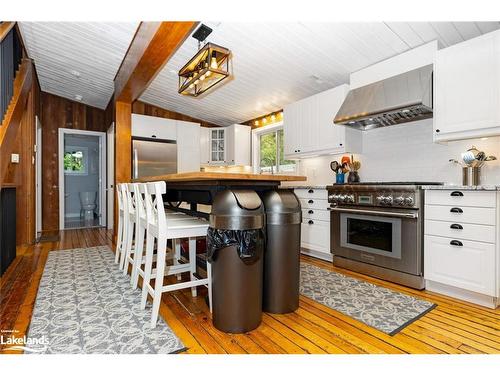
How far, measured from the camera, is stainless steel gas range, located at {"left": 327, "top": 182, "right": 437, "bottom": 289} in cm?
255

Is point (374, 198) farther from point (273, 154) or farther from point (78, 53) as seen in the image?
point (78, 53)

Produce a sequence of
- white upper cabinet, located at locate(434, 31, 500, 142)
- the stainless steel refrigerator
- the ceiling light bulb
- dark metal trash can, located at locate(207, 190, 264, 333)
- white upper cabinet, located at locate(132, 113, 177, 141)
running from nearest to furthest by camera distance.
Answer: dark metal trash can, located at locate(207, 190, 264, 333) → white upper cabinet, located at locate(434, 31, 500, 142) → the ceiling light bulb → the stainless steel refrigerator → white upper cabinet, located at locate(132, 113, 177, 141)

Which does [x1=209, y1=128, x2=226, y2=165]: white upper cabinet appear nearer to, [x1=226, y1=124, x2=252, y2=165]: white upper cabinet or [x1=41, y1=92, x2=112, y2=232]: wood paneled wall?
[x1=226, y1=124, x2=252, y2=165]: white upper cabinet

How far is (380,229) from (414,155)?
1.06m

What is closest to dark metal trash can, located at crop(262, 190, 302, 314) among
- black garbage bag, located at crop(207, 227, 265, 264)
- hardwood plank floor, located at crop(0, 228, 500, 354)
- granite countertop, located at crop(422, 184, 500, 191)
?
hardwood plank floor, located at crop(0, 228, 500, 354)

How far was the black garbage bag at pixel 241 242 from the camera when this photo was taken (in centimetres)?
169

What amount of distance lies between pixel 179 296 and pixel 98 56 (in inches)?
143

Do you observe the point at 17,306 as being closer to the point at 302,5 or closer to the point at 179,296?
the point at 179,296

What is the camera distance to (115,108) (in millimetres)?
4836

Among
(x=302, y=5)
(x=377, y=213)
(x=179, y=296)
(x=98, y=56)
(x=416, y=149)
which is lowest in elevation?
(x=179, y=296)

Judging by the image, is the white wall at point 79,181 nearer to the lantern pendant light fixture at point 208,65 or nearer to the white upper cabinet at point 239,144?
the white upper cabinet at point 239,144

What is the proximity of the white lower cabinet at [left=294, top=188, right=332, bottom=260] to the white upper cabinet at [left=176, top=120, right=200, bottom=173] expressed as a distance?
9.43ft

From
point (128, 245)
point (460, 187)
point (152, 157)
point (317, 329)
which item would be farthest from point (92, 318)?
point (152, 157)
